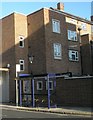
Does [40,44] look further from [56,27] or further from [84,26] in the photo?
[84,26]

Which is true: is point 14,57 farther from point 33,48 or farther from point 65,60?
point 65,60

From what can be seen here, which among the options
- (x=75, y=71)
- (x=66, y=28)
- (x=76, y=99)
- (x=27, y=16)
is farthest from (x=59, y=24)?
(x=76, y=99)

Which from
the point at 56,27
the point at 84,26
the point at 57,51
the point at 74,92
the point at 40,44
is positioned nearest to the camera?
the point at 74,92

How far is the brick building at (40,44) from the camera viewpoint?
32000 mm

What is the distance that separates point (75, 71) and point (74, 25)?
20.6 ft

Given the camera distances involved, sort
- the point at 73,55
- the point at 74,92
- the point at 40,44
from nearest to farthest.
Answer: the point at 74,92 < the point at 40,44 < the point at 73,55

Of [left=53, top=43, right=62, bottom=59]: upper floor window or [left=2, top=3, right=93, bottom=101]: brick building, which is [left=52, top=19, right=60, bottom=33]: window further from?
[left=53, top=43, right=62, bottom=59]: upper floor window

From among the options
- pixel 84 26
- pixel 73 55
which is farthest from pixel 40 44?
pixel 84 26

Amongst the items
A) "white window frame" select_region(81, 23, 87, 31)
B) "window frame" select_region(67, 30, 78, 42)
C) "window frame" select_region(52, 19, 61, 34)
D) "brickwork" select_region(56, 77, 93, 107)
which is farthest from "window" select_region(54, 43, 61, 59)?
"white window frame" select_region(81, 23, 87, 31)

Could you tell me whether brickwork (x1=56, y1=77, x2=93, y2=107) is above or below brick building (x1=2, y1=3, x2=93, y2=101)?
below

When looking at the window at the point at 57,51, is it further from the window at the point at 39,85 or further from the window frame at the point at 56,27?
the window at the point at 39,85

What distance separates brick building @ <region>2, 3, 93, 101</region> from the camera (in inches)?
1260

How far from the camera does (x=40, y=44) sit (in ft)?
107

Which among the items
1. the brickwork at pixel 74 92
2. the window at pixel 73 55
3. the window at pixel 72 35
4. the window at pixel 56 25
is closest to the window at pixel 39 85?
the brickwork at pixel 74 92
